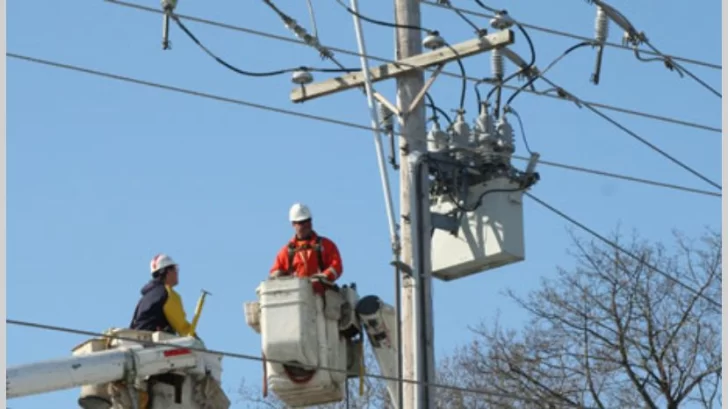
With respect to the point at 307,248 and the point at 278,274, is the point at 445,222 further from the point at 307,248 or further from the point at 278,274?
the point at 278,274

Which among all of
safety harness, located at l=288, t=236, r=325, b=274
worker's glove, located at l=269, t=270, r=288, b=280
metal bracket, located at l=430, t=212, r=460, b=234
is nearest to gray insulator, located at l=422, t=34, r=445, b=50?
metal bracket, located at l=430, t=212, r=460, b=234

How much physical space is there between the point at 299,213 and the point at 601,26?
3007 mm

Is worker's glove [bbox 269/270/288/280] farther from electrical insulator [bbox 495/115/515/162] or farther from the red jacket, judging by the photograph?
electrical insulator [bbox 495/115/515/162]

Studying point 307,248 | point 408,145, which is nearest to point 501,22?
point 408,145

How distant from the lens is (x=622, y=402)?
31281 millimetres

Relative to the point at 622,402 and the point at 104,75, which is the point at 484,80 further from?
the point at 622,402

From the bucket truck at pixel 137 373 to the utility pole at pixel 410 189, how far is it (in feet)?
5.92

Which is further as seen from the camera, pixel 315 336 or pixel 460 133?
pixel 460 133

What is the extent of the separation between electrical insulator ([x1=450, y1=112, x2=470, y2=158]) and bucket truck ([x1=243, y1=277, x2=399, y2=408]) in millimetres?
1320

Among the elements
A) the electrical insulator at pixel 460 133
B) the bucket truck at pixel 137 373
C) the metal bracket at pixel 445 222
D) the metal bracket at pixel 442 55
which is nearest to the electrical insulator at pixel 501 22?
the metal bracket at pixel 442 55

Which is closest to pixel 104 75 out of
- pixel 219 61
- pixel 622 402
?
pixel 219 61

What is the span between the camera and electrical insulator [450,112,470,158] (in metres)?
21.8

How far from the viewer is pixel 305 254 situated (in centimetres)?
2194

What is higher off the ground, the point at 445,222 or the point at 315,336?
the point at 445,222
